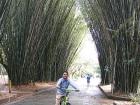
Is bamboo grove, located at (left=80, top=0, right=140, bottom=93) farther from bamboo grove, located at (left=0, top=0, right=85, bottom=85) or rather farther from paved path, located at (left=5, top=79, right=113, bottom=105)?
bamboo grove, located at (left=0, top=0, right=85, bottom=85)

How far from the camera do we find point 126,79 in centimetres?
1911

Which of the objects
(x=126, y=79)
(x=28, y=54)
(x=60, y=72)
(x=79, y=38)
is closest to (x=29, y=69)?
(x=28, y=54)

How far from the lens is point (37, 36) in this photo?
24.4 meters

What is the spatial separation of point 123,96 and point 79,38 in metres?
22.0

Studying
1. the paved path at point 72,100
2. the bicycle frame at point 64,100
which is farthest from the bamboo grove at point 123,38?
the bicycle frame at point 64,100

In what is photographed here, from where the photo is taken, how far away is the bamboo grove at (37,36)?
22188 millimetres

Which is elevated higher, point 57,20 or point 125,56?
point 57,20

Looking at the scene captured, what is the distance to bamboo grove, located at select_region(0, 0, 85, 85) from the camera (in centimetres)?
2219

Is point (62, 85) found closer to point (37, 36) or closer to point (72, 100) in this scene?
point (72, 100)

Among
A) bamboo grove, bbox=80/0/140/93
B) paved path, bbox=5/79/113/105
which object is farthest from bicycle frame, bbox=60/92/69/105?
bamboo grove, bbox=80/0/140/93

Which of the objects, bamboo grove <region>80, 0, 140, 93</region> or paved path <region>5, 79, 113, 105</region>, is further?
bamboo grove <region>80, 0, 140, 93</region>

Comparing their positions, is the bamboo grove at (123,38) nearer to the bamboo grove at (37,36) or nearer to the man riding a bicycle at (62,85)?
the bamboo grove at (37,36)

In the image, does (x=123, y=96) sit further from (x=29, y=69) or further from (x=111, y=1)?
(x=29, y=69)

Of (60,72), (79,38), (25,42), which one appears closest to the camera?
(25,42)
